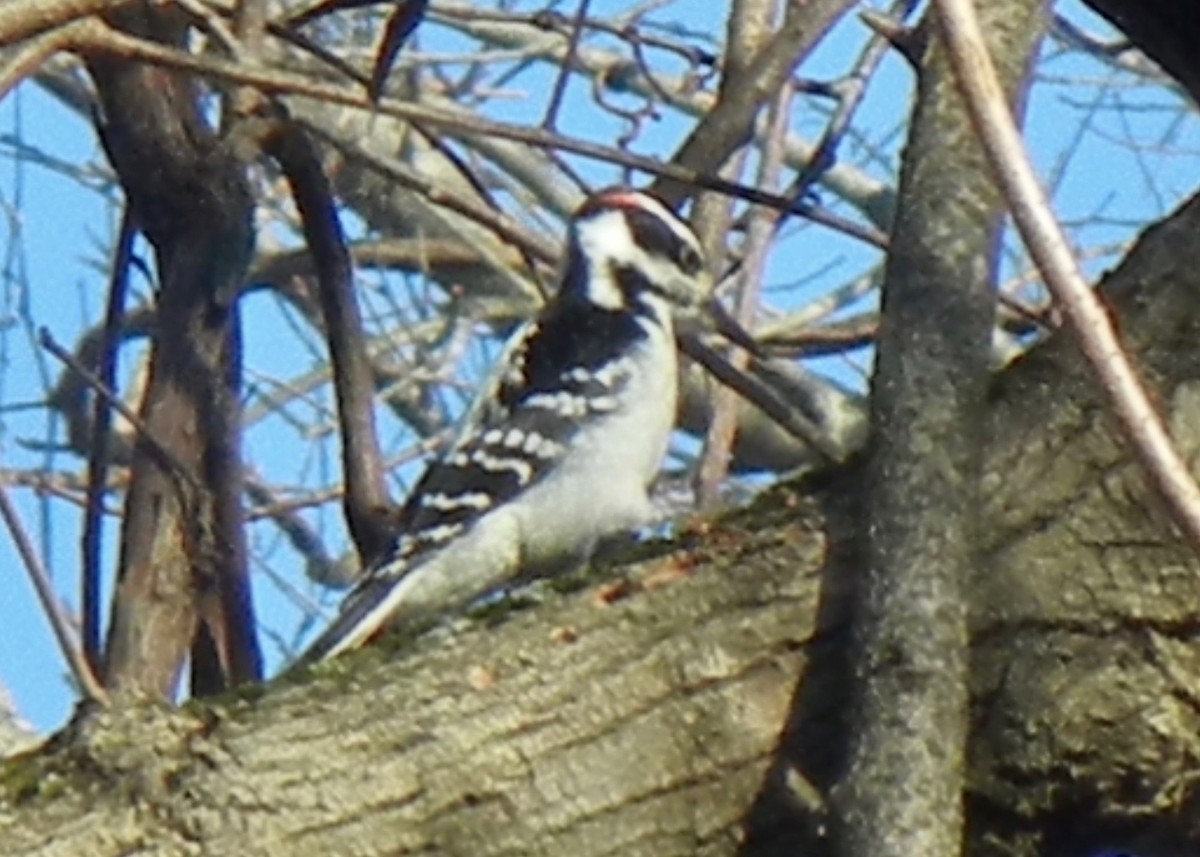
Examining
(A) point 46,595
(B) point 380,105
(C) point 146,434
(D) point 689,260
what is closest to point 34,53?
(B) point 380,105

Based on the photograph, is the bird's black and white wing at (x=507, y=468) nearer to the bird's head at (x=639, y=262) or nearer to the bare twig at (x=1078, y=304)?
the bird's head at (x=639, y=262)

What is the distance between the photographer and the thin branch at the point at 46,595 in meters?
2.63

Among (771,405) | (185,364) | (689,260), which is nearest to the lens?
(771,405)

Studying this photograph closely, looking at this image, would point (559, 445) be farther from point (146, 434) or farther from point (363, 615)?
point (146, 434)

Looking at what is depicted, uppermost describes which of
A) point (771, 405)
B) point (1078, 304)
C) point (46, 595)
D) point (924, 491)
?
point (771, 405)

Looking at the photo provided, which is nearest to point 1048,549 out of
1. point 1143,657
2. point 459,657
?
point 1143,657

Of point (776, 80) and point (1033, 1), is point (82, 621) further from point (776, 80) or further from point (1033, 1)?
point (1033, 1)

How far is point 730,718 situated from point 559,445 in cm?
179

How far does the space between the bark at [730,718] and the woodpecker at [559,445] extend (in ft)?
4.72

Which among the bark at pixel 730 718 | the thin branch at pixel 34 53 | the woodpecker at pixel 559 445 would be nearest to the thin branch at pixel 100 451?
the woodpecker at pixel 559 445

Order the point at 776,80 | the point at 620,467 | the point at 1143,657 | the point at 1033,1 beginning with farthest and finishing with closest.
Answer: the point at 620,467
the point at 776,80
the point at 1033,1
the point at 1143,657

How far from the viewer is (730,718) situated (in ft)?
6.77

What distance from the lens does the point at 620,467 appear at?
381 centimetres

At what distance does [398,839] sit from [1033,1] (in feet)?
2.79
